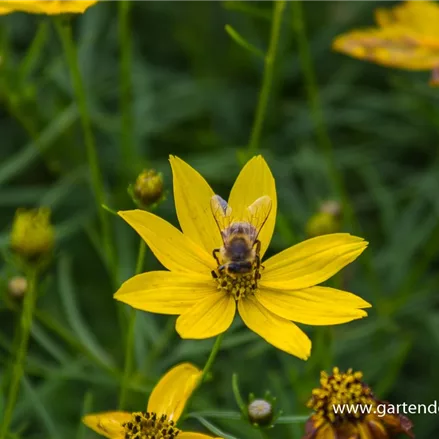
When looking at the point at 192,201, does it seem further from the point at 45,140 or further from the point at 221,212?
the point at 45,140

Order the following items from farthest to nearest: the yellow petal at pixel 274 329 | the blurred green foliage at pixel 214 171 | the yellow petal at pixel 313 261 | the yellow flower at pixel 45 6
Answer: the blurred green foliage at pixel 214 171 < the yellow flower at pixel 45 6 < the yellow petal at pixel 313 261 < the yellow petal at pixel 274 329

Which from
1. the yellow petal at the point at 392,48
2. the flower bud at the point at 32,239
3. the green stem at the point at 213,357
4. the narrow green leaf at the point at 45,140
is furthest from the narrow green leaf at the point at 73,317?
the yellow petal at the point at 392,48

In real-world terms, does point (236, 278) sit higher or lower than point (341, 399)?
higher

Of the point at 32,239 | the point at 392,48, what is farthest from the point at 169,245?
the point at 392,48

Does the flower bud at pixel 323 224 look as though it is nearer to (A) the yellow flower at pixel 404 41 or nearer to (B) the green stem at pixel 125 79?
(A) the yellow flower at pixel 404 41

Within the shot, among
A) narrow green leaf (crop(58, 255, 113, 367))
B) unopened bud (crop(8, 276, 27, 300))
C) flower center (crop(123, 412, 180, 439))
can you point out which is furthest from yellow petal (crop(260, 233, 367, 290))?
narrow green leaf (crop(58, 255, 113, 367))

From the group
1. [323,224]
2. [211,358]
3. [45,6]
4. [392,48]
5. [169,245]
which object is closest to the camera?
[211,358]
